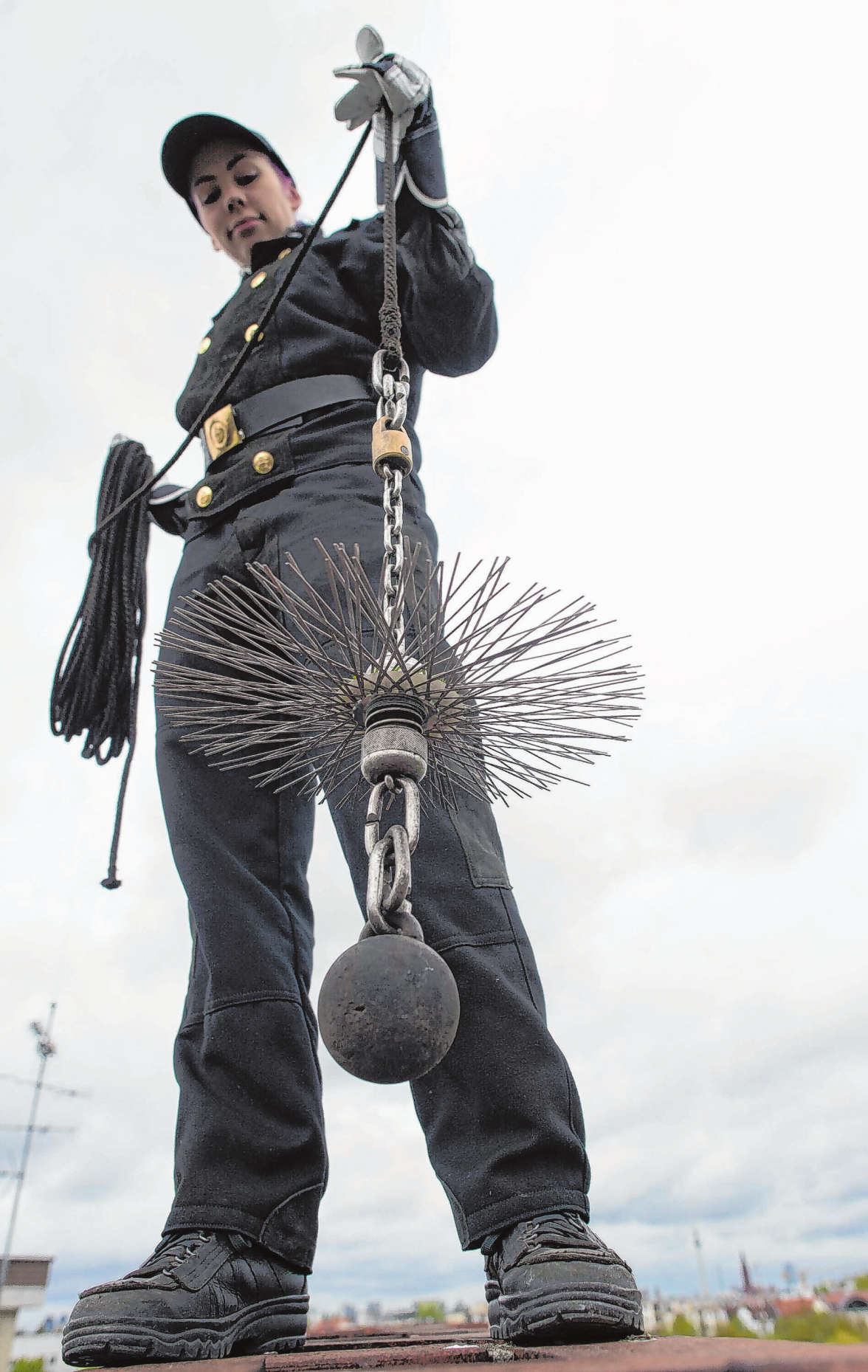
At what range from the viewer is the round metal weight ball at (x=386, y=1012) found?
2.65 ft

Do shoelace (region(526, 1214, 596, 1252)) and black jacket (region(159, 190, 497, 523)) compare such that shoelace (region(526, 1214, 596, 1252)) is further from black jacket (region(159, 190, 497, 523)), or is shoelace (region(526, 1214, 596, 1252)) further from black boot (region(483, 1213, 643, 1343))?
black jacket (region(159, 190, 497, 523))

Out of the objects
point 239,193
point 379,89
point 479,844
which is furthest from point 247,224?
point 479,844

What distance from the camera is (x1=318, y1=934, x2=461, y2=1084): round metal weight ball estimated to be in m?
0.81

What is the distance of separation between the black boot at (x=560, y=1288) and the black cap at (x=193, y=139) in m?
2.46

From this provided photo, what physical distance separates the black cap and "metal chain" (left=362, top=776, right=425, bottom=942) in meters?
2.13

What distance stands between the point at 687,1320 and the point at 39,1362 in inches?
50.4

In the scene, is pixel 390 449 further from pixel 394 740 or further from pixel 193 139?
pixel 193 139

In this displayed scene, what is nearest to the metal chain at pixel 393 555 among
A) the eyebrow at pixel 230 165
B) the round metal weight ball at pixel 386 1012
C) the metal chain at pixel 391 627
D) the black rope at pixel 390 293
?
the metal chain at pixel 391 627

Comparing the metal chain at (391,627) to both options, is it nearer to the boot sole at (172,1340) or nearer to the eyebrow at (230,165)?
the boot sole at (172,1340)

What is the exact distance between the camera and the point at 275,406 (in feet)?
6.70

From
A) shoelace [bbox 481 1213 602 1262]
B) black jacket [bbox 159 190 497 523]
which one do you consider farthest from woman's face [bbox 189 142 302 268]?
shoelace [bbox 481 1213 602 1262]

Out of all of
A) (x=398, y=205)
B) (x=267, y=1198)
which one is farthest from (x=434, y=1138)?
(x=398, y=205)

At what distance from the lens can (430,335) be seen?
1953mm

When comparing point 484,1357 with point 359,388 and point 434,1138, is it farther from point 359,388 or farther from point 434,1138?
point 359,388
